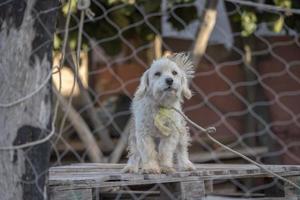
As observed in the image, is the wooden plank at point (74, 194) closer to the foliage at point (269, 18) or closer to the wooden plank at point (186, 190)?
the wooden plank at point (186, 190)

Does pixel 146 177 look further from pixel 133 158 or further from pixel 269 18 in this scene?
pixel 269 18

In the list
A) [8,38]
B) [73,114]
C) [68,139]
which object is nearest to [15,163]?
[8,38]

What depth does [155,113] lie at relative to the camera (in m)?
1.02

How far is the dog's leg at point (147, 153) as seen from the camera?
3.27 feet

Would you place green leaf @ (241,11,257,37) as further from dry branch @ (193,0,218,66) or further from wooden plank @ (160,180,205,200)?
wooden plank @ (160,180,205,200)

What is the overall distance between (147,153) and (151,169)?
0.11 ft

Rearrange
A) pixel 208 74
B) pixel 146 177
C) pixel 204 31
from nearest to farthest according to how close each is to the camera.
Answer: pixel 146 177 < pixel 204 31 < pixel 208 74

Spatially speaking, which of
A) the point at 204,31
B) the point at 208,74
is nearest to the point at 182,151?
the point at 204,31

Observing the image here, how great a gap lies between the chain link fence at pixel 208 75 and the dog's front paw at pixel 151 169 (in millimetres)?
1184

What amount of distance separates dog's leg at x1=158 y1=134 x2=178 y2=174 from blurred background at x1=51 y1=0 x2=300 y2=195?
1156mm

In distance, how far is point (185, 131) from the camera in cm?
105

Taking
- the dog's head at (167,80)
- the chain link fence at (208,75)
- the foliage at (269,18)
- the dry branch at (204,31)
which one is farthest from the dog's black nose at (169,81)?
the foliage at (269,18)

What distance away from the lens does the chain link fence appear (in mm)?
2279

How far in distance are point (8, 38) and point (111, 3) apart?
4.10ft
